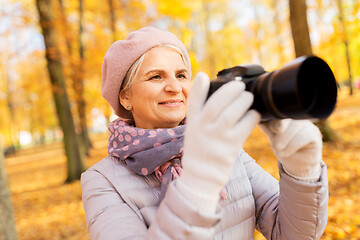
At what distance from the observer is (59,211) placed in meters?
5.12

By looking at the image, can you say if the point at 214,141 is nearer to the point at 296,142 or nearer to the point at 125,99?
the point at 296,142

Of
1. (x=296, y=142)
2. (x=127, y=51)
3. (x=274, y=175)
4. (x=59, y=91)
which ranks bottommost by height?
(x=274, y=175)

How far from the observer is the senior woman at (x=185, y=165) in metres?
0.76

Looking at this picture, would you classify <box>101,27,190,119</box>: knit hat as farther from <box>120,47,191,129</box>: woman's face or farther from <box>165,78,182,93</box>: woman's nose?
<box>165,78,182,93</box>: woman's nose

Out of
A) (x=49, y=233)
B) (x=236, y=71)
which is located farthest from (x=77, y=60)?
(x=236, y=71)

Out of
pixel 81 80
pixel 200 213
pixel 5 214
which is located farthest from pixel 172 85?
pixel 81 80

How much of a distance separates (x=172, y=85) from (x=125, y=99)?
35 centimetres

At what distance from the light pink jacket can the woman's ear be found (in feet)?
1.02

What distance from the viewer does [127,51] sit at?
4.28 feet

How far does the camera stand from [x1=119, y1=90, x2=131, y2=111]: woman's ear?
1.46 m

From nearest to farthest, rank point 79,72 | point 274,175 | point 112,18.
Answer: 1. point 274,175
2. point 79,72
3. point 112,18

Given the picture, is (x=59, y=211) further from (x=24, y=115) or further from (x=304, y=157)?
(x=24, y=115)

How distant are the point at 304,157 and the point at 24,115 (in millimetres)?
32761

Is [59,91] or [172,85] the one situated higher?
[172,85]
